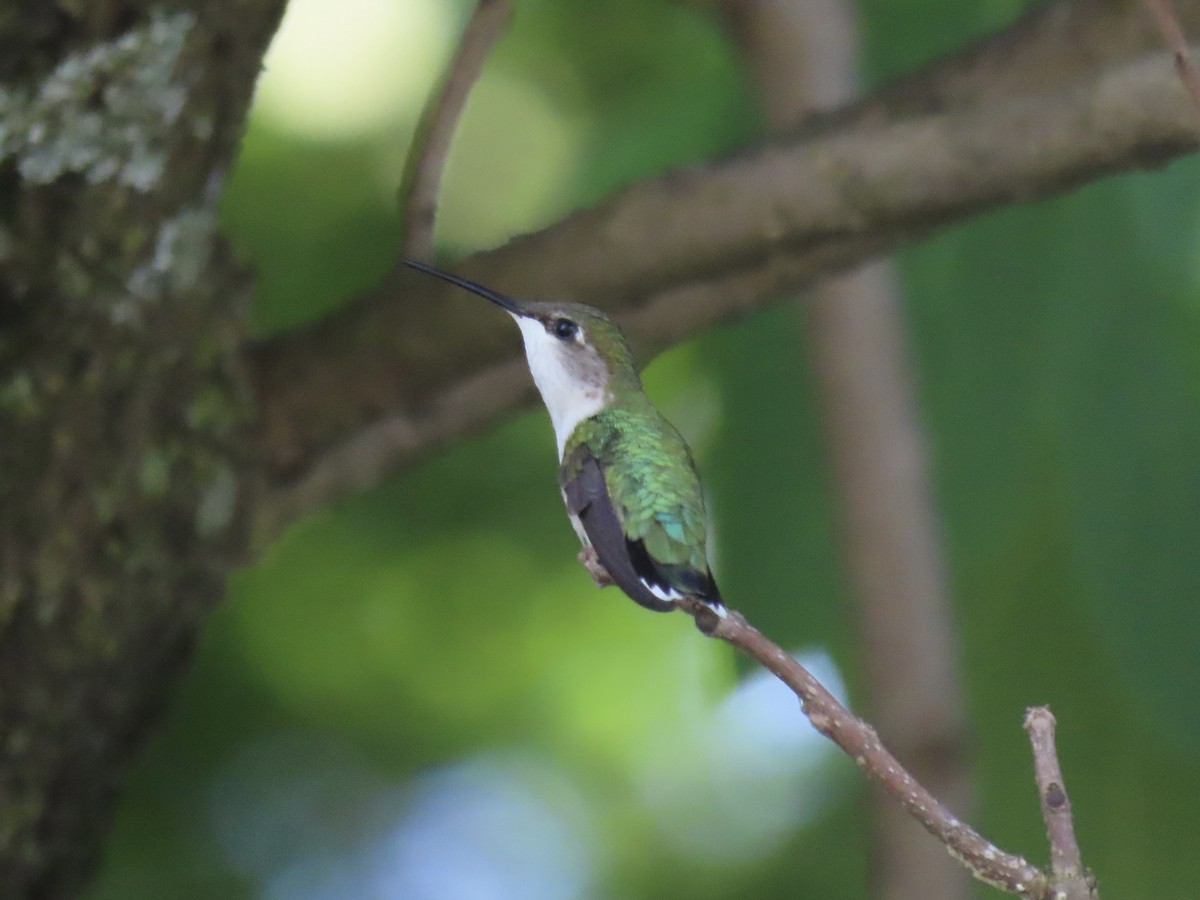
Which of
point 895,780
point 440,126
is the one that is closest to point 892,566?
point 440,126

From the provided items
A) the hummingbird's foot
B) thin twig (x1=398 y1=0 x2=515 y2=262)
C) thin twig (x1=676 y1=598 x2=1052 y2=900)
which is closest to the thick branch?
thin twig (x1=398 y1=0 x2=515 y2=262)

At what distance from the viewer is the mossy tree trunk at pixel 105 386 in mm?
2174

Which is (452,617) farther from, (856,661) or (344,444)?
(856,661)

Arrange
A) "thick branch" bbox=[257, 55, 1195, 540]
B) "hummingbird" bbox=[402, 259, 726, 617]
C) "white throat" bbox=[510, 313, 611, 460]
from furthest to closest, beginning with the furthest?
"white throat" bbox=[510, 313, 611, 460] → "thick branch" bbox=[257, 55, 1195, 540] → "hummingbird" bbox=[402, 259, 726, 617]

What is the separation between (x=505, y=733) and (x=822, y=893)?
700 millimetres

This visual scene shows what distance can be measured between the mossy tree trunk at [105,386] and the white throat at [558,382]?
22.4 inches

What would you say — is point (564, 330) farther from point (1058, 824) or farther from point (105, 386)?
point (1058, 824)

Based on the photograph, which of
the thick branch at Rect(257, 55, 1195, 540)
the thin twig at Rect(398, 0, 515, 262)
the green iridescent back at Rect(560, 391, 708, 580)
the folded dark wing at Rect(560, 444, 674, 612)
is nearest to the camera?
the folded dark wing at Rect(560, 444, 674, 612)

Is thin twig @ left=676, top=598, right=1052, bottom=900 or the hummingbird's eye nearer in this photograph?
thin twig @ left=676, top=598, right=1052, bottom=900

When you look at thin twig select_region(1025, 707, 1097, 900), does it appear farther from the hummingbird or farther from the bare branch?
the bare branch

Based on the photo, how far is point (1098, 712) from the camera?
7.94 ft

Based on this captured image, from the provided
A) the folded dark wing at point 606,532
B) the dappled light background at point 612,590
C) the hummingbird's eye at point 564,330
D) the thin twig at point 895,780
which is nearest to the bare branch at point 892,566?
the dappled light background at point 612,590

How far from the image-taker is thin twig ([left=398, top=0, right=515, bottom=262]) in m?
2.30

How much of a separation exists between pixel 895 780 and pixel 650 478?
2.35 feet
